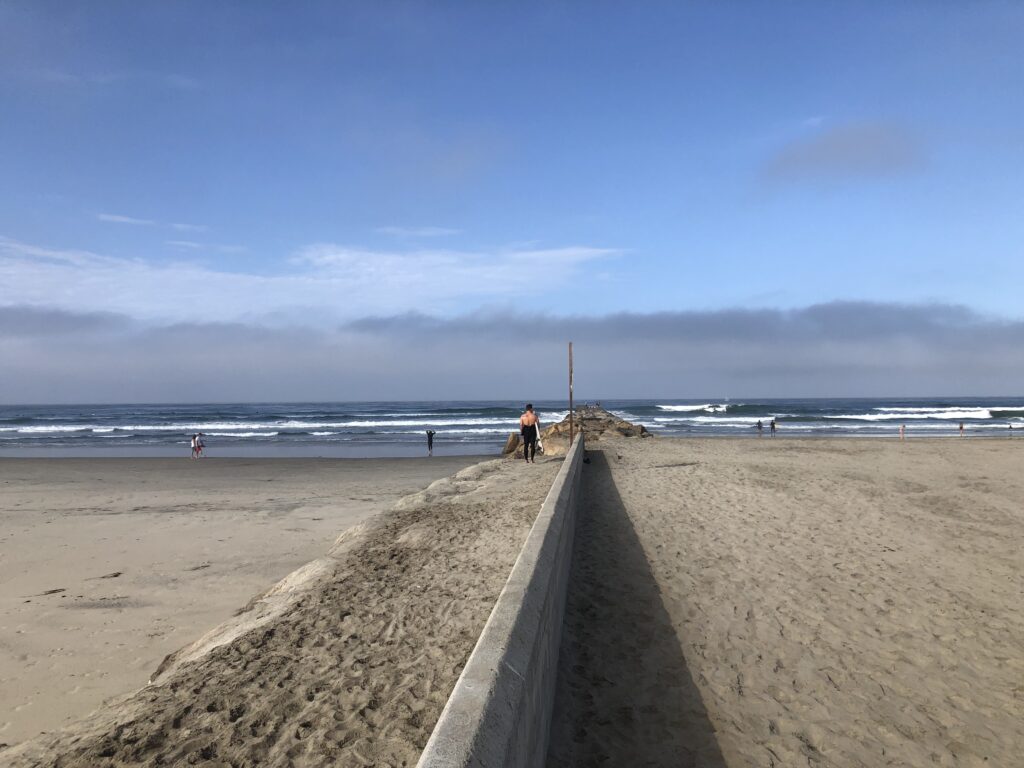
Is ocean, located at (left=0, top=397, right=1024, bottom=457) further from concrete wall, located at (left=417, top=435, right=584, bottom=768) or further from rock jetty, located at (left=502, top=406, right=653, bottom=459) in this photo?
concrete wall, located at (left=417, top=435, right=584, bottom=768)

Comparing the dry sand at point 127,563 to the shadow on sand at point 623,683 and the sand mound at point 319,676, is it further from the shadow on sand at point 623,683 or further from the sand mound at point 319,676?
the shadow on sand at point 623,683

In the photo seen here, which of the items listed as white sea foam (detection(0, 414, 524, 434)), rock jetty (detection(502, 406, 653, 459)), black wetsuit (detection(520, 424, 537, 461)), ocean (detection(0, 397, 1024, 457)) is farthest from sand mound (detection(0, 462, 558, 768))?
white sea foam (detection(0, 414, 524, 434))

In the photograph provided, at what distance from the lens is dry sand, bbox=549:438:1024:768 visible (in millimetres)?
3559

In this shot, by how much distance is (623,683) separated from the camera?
4164mm

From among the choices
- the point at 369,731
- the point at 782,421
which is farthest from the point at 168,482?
the point at 782,421

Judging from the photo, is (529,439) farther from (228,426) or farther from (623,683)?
(228,426)

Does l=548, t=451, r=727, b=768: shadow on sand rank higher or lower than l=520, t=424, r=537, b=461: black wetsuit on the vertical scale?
lower

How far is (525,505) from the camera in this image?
9.77 meters

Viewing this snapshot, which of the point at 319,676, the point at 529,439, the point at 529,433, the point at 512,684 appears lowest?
the point at 319,676

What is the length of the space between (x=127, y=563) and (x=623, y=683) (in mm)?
7314

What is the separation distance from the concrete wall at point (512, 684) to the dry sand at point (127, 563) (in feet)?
10.7

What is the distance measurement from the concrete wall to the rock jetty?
48.4 feet

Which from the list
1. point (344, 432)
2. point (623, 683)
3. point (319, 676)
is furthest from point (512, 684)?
point (344, 432)

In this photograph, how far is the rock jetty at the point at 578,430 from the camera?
2009 cm
